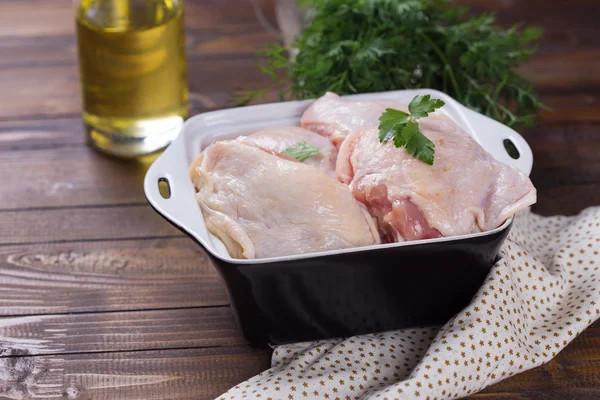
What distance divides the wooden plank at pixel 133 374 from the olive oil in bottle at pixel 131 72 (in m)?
0.65

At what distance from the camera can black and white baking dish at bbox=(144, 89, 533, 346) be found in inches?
50.5

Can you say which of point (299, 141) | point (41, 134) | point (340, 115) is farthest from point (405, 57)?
point (41, 134)

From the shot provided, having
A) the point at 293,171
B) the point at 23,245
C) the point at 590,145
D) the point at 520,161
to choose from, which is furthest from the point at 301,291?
the point at 590,145

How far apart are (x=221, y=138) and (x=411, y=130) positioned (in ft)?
1.36

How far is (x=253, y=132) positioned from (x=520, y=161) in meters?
0.52

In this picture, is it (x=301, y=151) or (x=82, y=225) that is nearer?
(x=301, y=151)

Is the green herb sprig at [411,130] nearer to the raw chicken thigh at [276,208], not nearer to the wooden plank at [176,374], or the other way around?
the raw chicken thigh at [276,208]

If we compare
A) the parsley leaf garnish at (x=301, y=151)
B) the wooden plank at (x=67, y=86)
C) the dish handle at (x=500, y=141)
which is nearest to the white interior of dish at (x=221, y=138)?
the dish handle at (x=500, y=141)

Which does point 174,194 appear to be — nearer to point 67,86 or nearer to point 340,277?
point 340,277

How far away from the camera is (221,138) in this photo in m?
1.62

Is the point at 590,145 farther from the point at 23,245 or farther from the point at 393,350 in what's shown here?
the point at 23,245

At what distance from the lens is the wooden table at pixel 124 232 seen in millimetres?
1442

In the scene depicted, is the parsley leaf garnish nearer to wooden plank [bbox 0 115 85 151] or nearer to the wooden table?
the wooden table

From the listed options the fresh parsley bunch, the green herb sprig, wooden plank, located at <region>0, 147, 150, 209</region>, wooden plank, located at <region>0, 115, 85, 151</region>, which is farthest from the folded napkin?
wooden plank, located at <region>0, 115, 85, 151</region>
